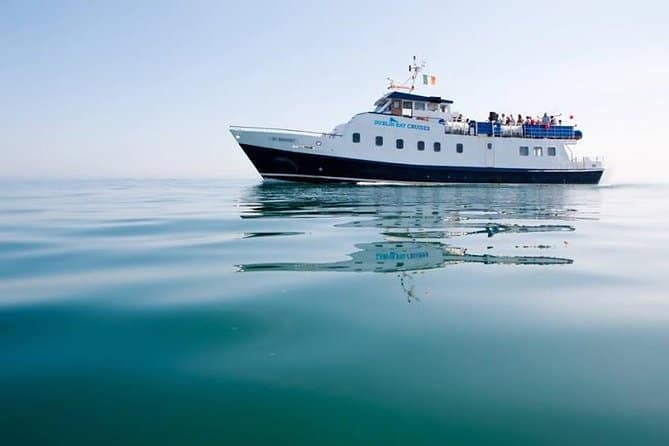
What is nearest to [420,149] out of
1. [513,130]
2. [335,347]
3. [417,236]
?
[513,130]

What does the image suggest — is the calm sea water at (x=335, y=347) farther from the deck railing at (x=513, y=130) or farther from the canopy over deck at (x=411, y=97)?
the deck railing at (x=513, y=130)

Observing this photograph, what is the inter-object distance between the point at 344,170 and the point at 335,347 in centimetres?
2266

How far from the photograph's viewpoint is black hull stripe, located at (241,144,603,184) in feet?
79.3

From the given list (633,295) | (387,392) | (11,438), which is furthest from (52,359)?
(633,295)

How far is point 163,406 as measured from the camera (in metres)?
1.77

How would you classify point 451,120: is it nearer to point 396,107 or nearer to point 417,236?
point 396,107

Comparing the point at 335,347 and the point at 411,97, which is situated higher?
the point at 411,97

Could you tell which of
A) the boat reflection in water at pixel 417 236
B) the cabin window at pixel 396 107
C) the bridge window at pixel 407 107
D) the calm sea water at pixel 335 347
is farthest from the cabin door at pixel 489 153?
the calm sea water at pixel 335 347

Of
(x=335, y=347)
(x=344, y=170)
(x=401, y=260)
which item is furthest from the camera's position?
(x=344, y=170)

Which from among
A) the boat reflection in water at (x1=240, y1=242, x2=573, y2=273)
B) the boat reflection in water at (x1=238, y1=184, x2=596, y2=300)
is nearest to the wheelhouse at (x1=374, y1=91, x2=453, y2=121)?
the boat reflection in water at (x1=238, y1=184, x2=596, y2=300)

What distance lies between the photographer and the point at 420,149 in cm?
2628

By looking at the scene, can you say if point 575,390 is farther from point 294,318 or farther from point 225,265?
point 225,265

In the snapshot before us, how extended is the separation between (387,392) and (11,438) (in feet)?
4.71

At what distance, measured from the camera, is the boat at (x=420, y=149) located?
24.2 m
